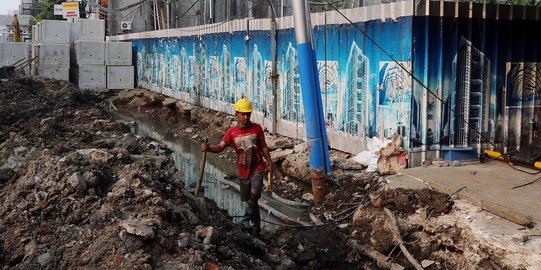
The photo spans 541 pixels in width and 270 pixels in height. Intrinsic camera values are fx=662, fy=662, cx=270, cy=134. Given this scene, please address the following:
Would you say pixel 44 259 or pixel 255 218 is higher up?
pixel 44 259

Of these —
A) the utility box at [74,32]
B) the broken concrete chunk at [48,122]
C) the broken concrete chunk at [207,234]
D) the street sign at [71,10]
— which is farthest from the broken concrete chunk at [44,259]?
the street sign at [71,10]

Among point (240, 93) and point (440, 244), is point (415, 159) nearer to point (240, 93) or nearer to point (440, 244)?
point (440, 244)

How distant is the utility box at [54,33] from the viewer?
34719 mm

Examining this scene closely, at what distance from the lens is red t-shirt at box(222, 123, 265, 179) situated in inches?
366

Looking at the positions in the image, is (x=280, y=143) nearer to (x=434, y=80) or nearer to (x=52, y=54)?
(x=434, y=80)

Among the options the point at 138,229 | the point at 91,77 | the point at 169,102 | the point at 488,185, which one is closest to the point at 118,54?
the point at 91,77

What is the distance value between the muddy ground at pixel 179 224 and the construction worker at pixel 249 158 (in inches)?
16.7

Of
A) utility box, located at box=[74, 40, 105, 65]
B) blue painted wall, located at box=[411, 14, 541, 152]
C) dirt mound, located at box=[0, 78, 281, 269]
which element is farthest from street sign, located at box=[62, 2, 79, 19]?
blue painted wall, located at box=[411, 14, 541, 152]

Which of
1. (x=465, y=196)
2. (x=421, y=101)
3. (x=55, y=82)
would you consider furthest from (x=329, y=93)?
(x=55, y=82)

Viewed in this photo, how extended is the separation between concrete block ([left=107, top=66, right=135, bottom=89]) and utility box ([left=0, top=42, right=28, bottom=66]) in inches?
216

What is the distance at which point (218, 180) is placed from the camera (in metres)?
14.3

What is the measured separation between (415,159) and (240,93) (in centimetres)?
930

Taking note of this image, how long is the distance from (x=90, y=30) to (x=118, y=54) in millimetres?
4596

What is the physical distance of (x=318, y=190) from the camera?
37.3ft
